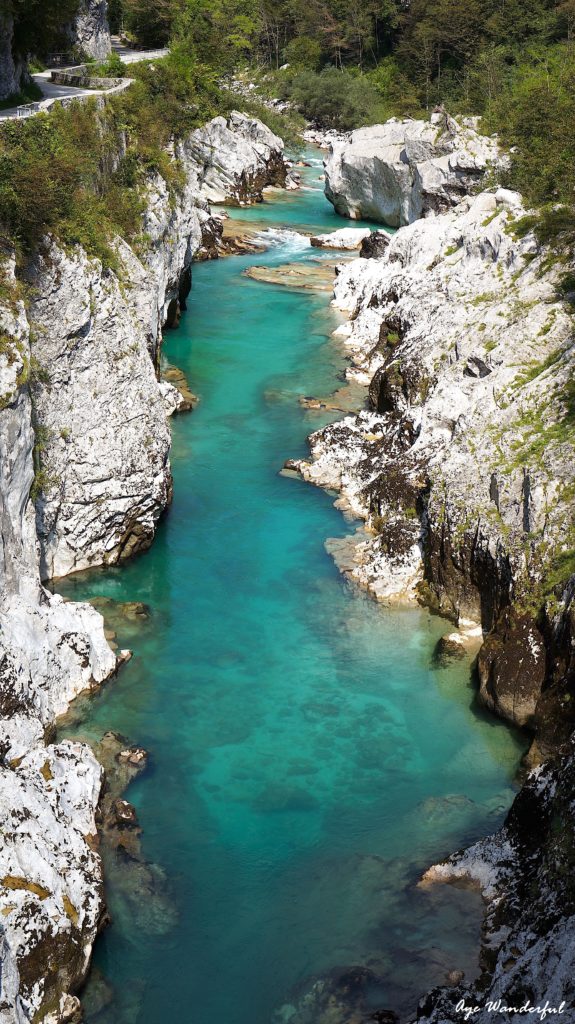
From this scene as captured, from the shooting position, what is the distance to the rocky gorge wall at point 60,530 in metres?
13.7

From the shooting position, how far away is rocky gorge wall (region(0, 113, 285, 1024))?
13688 mm

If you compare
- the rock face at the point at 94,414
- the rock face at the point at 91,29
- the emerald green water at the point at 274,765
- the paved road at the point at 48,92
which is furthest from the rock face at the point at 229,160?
the emerald green water at the point at 274,765

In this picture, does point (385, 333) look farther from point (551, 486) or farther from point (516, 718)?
point (516, 718)

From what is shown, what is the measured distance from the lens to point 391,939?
48.6 ft

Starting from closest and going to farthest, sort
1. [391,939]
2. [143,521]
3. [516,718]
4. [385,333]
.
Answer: [391,939]
[516,718]
[143,521]
[385,333]

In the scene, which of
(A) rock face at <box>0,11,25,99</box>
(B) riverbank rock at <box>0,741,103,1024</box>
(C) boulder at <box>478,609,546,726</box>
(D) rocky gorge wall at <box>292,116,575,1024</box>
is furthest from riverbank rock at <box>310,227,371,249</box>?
(B) riverbank rock at <box>0,741,103,1024</box>

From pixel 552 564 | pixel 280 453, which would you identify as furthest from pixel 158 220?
pixel 552 564

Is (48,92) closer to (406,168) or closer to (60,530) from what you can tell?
(60,530)

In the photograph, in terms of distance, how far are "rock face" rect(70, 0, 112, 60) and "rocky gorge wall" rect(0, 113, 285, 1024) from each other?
49.1 ft

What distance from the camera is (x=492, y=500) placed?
880 inches

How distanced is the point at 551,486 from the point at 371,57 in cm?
8219

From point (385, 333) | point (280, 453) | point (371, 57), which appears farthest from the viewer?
point (371, 57)

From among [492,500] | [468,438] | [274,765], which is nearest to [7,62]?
[468,438]

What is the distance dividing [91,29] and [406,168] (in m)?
18.8
